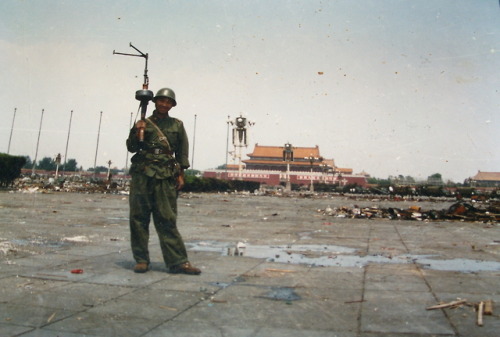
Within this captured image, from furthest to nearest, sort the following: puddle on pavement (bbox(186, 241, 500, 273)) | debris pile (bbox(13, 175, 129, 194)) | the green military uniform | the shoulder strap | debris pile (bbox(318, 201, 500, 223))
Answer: debris pile (bbox(13, 175, 129, 194)) → debris pile (bbox(318, 201, 500, 223)) → puddle on pavement (bbox(186, 241, 500, 273)) → the shoulder strap → the green military uniform

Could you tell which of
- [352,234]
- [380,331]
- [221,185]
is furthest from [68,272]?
[221,185]

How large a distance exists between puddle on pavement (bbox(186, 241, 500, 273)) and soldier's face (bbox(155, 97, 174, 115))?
195 cm

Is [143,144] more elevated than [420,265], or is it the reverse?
[143,144]

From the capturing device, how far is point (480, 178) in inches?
4016

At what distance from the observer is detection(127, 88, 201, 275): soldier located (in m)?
3.84

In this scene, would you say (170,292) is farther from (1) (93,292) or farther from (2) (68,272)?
(2) (68,272)

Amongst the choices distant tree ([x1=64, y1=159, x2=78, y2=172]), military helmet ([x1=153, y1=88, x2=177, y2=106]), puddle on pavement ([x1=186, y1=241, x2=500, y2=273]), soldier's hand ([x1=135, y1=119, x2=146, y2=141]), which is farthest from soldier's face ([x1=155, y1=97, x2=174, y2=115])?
distant tree ([x1=64, y1=159, x2=78, y2=172])

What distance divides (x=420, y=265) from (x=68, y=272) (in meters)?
3.55

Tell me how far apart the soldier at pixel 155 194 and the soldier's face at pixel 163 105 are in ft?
0.54

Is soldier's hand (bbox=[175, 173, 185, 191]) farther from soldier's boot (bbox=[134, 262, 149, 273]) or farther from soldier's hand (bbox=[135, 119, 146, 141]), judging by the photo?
soldier's boot (bbox=[134, 262, 149, 273])

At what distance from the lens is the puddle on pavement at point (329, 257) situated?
14.5 ft

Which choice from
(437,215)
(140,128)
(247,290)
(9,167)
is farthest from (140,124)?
(9,167)

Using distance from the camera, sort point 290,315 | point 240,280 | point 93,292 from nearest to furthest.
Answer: point 290,315 → point 93,292 → point 240,280

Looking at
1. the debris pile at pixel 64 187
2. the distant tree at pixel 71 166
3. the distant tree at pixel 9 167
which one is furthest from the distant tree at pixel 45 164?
the distant tree at pixel 9 167
